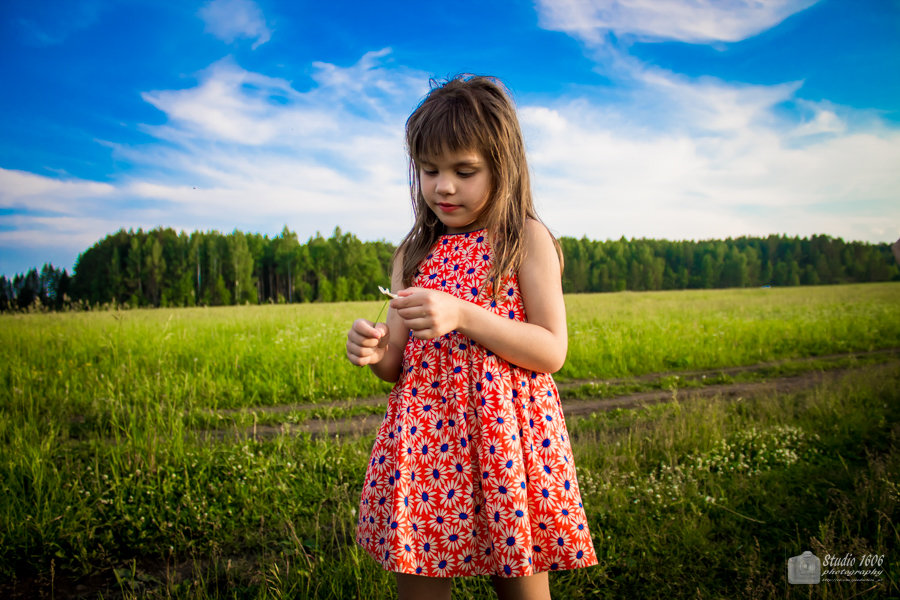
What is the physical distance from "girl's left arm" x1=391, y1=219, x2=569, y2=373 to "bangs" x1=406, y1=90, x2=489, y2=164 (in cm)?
34

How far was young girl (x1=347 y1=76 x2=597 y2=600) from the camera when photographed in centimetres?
145

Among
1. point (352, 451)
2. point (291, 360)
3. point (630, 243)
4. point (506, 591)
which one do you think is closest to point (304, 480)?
point (352, 451)

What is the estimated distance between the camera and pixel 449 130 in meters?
1.52

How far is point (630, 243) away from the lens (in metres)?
81.9

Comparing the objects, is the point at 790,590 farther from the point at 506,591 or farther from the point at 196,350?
the point at 196,350

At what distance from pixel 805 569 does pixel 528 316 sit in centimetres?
224

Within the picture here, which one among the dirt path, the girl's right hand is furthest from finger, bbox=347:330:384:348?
the dirt path

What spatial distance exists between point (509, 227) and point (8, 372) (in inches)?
284

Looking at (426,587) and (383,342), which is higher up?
(383,342)

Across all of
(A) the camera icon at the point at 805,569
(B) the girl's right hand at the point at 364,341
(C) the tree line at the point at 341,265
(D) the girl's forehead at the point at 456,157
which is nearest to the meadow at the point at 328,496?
(A) the camera icon at the point at 805,569

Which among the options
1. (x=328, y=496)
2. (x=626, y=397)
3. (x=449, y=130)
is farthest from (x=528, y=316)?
(x=626, y=397)

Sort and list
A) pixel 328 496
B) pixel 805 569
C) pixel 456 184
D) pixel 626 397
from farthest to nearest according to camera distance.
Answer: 1. pixel 626 397
2. pixel 328 496
3. pixel 805 569
4. pixel 456 184

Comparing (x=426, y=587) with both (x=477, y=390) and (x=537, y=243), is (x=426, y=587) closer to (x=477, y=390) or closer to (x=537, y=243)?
(x=477, y=390)

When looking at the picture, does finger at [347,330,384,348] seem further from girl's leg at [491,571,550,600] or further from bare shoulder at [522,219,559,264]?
girl's leg at [491,571,550,600]
